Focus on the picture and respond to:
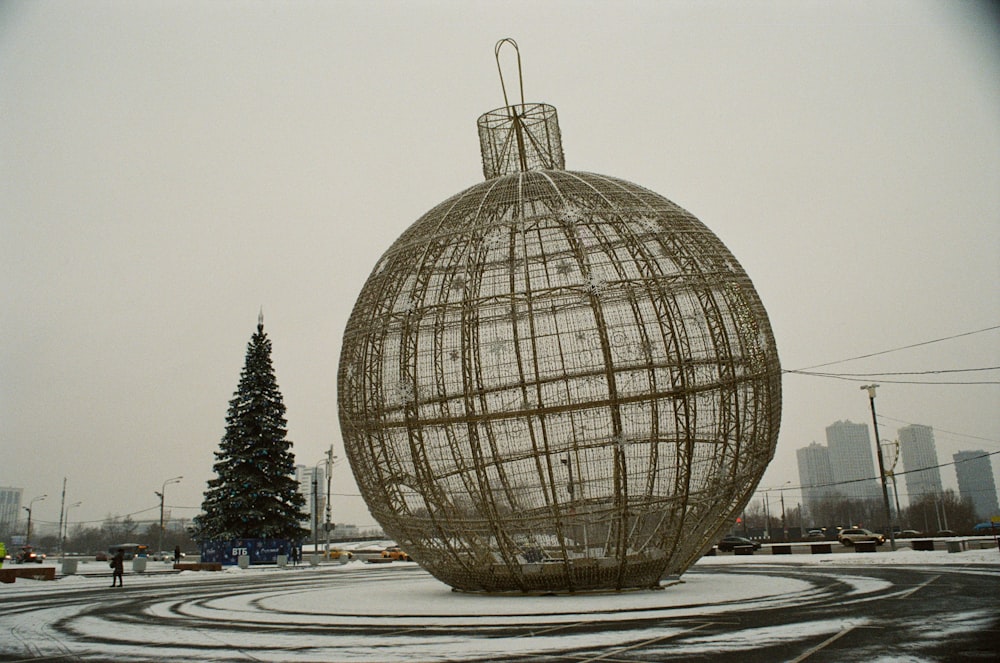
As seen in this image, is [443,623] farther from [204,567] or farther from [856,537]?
[856,537]

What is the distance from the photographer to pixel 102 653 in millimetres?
9000

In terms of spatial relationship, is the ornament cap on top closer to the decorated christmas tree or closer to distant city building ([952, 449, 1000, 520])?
the decorated christmas tree

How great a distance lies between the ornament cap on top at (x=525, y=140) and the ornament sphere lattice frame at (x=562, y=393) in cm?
236

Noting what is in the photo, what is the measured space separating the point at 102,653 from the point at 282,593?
10.1 meters

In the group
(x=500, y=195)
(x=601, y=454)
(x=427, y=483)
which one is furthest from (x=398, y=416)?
(x=500, y=195)

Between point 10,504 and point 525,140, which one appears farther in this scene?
point 10,504

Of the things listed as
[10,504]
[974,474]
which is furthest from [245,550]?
[10,504]

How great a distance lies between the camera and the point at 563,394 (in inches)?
520

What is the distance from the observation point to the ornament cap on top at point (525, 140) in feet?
57.6

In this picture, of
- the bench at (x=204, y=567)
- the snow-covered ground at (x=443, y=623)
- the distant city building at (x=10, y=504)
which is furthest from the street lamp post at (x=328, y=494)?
the distant city building at (x=10, y=504)

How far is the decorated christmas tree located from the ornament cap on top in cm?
2562

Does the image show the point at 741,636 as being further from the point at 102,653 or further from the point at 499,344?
the point at 102,653

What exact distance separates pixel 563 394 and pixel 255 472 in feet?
97.1

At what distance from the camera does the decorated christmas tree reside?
38.0 metres
